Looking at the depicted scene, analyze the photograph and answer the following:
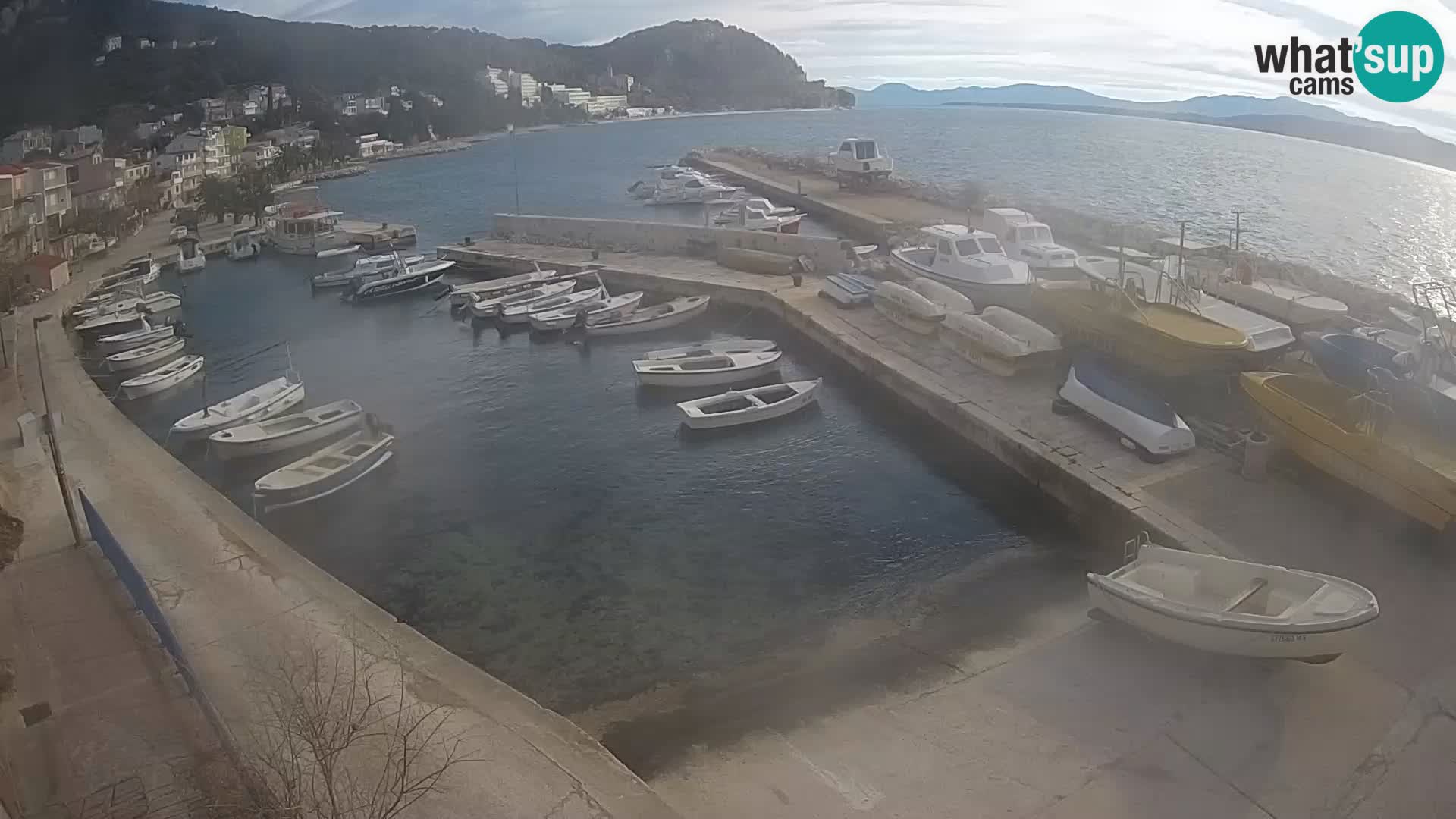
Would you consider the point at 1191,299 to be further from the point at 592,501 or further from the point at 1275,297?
the point at 592,501

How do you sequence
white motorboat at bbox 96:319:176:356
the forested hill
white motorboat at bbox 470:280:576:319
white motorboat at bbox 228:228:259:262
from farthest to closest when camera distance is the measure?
the forested hill, white motorboat at bbox 228:228:259:262, white motorboat at bbox 470:280:576:319, white motorboat at bbox 96:319:176:356

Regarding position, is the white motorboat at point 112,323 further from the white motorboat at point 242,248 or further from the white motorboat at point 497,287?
the white motorboat at point 242,248

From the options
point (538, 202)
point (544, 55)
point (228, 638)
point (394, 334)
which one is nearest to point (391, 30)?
point (544, 55)

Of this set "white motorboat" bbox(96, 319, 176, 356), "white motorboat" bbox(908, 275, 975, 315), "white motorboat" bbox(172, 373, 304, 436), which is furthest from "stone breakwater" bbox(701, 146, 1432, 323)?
"white motorboat" bbox(96, 319, 176, 356)

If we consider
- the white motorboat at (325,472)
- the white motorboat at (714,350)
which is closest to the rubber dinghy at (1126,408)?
the white motorboat at (714,350)

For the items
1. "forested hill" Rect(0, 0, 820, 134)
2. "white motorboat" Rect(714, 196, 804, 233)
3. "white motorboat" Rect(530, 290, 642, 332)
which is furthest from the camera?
"forested hill" Rect(0, 0, 820, 134)

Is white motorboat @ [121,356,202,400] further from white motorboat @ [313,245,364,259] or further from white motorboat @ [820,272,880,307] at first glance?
white motorboat @ [820,272,880,307]
